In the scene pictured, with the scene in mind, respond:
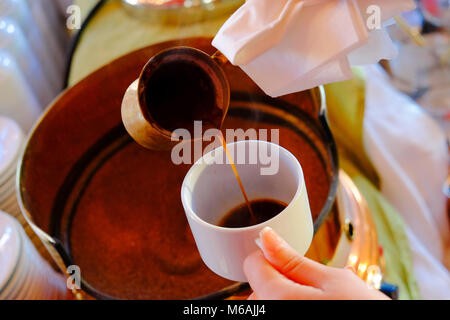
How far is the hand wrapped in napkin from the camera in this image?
510mm

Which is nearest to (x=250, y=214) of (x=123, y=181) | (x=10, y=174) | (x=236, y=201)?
(x=236, y=201)

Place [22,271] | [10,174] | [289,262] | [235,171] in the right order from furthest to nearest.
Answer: [10,174], [22,271], [235,171], [289,262]

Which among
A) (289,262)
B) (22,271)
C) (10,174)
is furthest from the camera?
(10,174)

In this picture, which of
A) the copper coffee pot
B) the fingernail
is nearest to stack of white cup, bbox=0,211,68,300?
the copper coffee pot

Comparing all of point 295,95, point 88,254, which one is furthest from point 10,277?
point 295,95

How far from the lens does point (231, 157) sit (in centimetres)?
58

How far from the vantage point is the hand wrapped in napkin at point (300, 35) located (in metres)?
0.51

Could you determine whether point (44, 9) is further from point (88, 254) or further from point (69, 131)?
point (88, 254)

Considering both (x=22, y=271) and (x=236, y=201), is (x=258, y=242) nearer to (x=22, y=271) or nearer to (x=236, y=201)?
(x=236, y=201)

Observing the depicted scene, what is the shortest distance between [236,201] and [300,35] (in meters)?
0.23

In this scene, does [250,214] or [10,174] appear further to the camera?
[10,174]

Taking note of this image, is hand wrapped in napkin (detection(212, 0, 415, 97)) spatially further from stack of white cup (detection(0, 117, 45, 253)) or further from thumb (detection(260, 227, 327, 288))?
stack of white cup (detection(0, 117, 45, 253))

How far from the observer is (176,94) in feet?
2.02

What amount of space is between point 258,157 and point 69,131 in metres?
0.44
